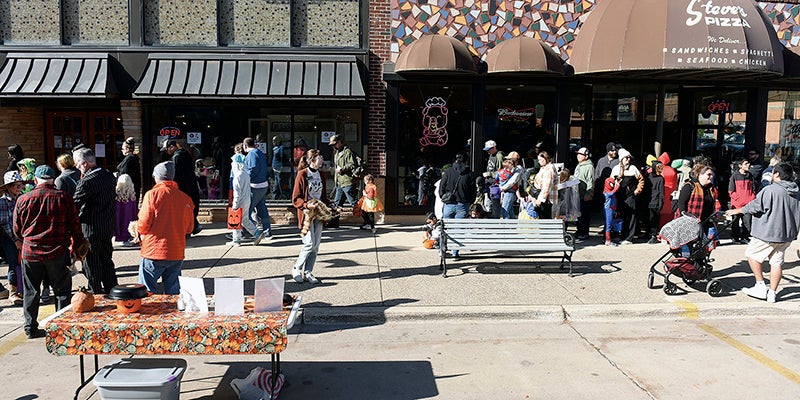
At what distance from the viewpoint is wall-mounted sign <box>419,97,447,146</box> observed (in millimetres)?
13102

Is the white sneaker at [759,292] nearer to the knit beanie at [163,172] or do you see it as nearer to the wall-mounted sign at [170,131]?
the knit beanie at [163,172]

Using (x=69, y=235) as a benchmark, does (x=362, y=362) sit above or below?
below

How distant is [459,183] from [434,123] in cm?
342

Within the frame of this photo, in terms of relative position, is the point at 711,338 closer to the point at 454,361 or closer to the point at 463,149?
the point at 454,361

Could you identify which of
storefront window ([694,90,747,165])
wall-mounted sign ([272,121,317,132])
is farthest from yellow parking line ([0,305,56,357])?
storefront window ([694,90,747,165])

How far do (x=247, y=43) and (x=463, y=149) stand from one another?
5016 millimetres

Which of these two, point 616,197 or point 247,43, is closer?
point 616,197

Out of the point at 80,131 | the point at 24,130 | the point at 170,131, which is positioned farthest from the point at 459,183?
the point at 24,130

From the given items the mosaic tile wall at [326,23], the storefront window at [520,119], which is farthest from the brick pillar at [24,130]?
the storefront window at [520,119]

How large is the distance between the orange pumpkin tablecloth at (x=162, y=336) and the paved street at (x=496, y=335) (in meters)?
0.82

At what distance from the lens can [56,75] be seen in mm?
12195

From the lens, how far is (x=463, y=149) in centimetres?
1325

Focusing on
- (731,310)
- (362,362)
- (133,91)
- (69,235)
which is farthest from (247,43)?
(731,310)

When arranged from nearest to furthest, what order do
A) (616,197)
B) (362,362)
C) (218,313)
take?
1. (218,313)
2. (362,362)
3. (616,197)
